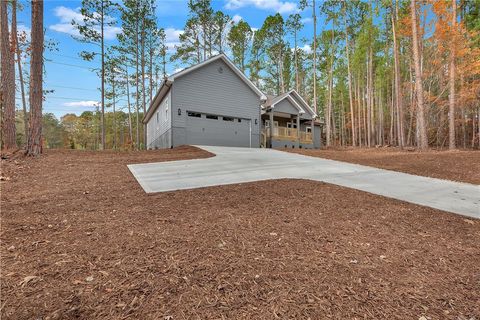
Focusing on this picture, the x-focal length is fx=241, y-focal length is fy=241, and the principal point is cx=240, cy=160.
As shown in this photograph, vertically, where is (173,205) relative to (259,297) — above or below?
above

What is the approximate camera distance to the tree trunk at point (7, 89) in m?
8.59

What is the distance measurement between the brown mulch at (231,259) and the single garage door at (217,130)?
35.0 feet

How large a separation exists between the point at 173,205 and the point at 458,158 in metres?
10.9

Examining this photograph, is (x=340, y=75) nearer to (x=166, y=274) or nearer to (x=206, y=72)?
(x=206, y=72)

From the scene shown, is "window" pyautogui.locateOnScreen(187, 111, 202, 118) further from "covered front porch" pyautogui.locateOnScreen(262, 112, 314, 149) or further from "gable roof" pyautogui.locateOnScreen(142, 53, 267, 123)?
"covered front porch" pyautogui.locateOnScreen(262, 112, 314, 149)

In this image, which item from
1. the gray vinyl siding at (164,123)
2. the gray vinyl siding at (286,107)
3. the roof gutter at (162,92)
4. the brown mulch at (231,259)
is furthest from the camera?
the gray vinyl siding at (286,107)

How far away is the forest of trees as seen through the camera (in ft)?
43.3

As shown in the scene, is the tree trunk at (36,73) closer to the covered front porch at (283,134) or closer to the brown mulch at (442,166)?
the brown mulch at (442,166)

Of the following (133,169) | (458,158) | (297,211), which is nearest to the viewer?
(297,211)

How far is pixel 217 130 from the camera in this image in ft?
50.5

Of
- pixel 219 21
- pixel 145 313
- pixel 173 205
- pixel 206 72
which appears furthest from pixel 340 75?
pixel 145 313

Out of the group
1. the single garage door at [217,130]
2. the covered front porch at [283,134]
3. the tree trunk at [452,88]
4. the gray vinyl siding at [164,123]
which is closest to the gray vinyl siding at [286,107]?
the covered front porch at [283,134]

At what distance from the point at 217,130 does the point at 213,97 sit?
2.07 m

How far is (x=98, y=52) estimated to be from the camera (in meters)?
18.7
